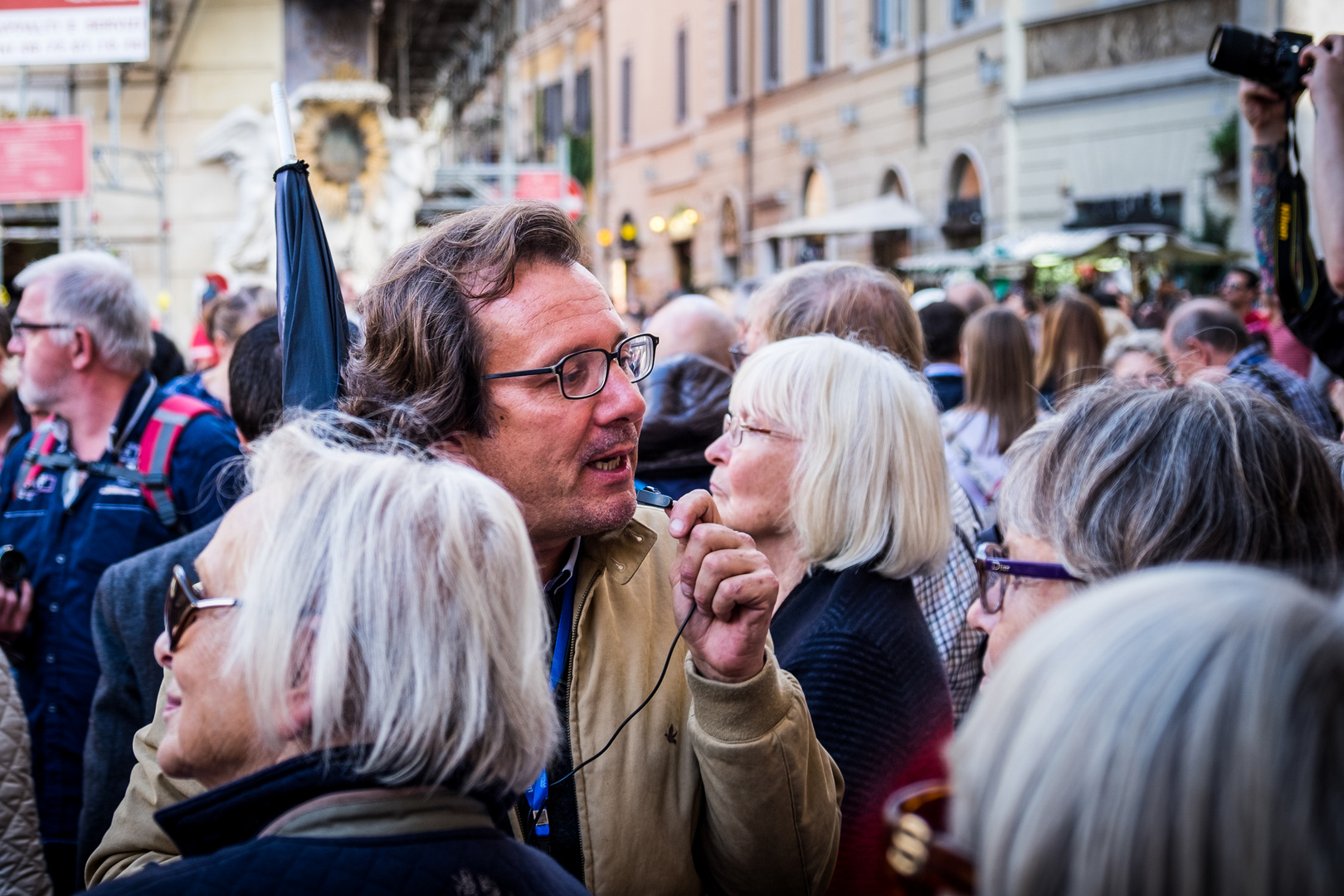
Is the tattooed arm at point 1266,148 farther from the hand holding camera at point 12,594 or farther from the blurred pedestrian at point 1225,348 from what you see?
the hand holding camera at point 12,594

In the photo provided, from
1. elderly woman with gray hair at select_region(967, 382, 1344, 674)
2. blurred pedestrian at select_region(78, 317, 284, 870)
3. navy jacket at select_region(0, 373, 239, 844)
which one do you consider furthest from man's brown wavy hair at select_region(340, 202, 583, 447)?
navy jacket at select_region(0, 373, 239, 844)

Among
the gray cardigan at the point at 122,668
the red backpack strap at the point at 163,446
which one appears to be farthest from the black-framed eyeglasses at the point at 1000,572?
the red backpack strap at the point at 163,446

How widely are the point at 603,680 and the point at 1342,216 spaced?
1.90m

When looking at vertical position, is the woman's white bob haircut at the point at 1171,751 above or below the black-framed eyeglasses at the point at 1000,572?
above

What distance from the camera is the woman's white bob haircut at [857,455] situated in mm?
2457

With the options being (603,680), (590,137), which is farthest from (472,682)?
(590,137)

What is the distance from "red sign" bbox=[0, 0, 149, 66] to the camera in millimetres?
9938

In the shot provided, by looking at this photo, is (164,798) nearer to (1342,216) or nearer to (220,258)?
(1342,216)

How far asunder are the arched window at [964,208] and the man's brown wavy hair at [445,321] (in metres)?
18.3

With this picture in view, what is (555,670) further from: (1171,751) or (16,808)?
(1171,751)

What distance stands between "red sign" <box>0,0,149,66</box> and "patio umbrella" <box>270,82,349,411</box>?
9.05 m

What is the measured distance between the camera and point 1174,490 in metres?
1.55

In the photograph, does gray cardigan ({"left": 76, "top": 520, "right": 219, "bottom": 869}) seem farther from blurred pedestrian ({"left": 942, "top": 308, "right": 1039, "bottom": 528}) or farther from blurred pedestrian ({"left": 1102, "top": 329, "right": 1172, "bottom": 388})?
blurred pedestrian ({"left": 1102, "top": 329, "right": 1172, "bottom": 388})

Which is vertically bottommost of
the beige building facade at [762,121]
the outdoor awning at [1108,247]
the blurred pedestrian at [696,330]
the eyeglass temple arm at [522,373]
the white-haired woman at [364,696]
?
the white-haired woman at [364,696]
